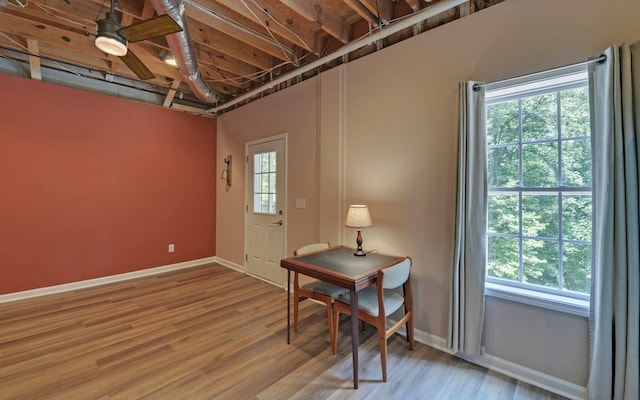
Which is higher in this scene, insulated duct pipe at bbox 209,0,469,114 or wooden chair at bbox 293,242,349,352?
insulated duct pipe at bbox 209,0,469,114

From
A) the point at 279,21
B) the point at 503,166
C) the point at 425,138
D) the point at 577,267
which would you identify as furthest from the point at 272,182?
the point at 577,267

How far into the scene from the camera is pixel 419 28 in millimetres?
2441

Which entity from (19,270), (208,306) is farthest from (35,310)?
(208,306)

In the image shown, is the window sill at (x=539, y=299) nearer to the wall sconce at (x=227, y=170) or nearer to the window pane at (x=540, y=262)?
the window pane at (x=540, y=262)

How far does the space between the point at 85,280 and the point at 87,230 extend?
27.5 inches

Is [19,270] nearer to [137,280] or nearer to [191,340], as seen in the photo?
[137,280]

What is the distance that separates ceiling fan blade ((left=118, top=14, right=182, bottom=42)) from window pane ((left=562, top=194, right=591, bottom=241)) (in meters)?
2.92

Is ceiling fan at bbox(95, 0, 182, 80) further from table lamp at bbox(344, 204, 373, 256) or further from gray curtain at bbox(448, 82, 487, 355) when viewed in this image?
gray curtain at bbox(448, 82, 487, 355)

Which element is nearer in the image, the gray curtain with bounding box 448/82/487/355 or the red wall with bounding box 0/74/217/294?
the gray curtain with bounding box 448/82/487/355

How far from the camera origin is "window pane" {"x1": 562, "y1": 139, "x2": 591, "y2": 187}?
70.1 inches

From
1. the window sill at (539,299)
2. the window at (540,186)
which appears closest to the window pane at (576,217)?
the window at (540,186)

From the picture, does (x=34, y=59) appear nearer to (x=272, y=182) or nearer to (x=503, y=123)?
(x=272, y=182)

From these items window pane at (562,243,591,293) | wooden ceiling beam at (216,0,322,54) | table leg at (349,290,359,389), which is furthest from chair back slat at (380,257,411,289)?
wooden ceiling beam at (216,0,322,54)

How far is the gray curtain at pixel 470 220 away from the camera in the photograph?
6.61ft
